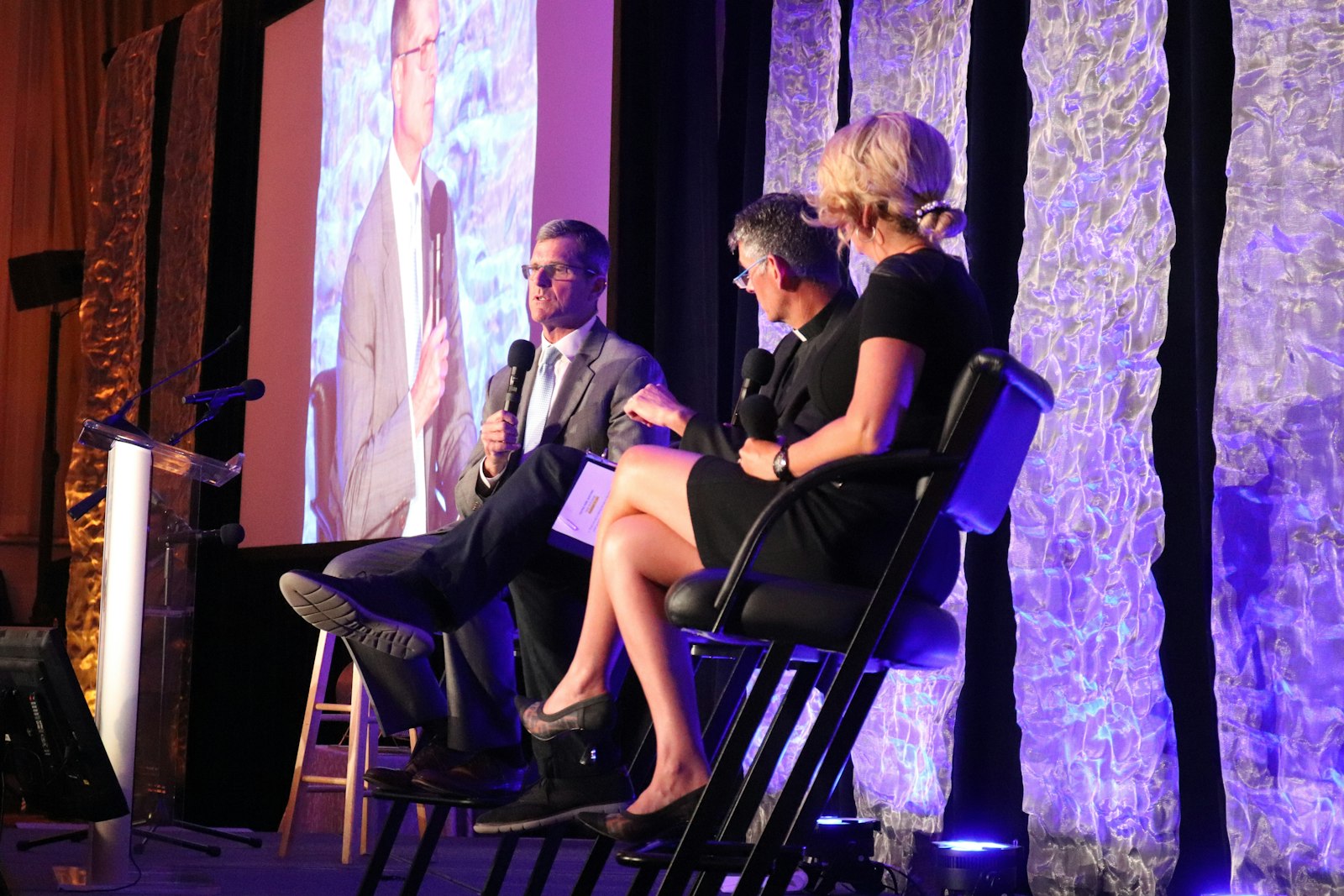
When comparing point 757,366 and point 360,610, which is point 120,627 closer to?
point 360,610

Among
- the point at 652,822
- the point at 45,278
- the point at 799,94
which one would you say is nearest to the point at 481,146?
the point at 799,94

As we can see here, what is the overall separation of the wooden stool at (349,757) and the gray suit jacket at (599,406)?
1421mm

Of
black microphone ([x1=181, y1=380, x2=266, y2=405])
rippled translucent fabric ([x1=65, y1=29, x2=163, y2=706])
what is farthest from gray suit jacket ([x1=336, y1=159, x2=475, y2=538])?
rippled translucent fabric ([x1=65, y1=29, x2=163, y2=706])

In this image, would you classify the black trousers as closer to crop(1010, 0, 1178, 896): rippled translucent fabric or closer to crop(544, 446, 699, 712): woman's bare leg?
crop(544, 446, 699, 712): woman's bare leg

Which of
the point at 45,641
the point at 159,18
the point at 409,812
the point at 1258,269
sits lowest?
the point at 409,812

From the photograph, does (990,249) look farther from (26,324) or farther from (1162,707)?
(26,324)

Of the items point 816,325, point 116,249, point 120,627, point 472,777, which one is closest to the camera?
point 472,777

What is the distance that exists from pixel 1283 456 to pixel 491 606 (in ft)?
5.07

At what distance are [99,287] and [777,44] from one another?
4.36 metres

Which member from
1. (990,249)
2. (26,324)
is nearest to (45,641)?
(990,249)

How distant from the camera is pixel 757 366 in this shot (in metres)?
2.17

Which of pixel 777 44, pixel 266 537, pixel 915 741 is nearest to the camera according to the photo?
pixel 915 741

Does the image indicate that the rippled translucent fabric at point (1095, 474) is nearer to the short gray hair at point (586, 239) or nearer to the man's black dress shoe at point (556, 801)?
the short gray hair at point (586, 239)

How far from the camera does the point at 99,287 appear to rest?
699cm
